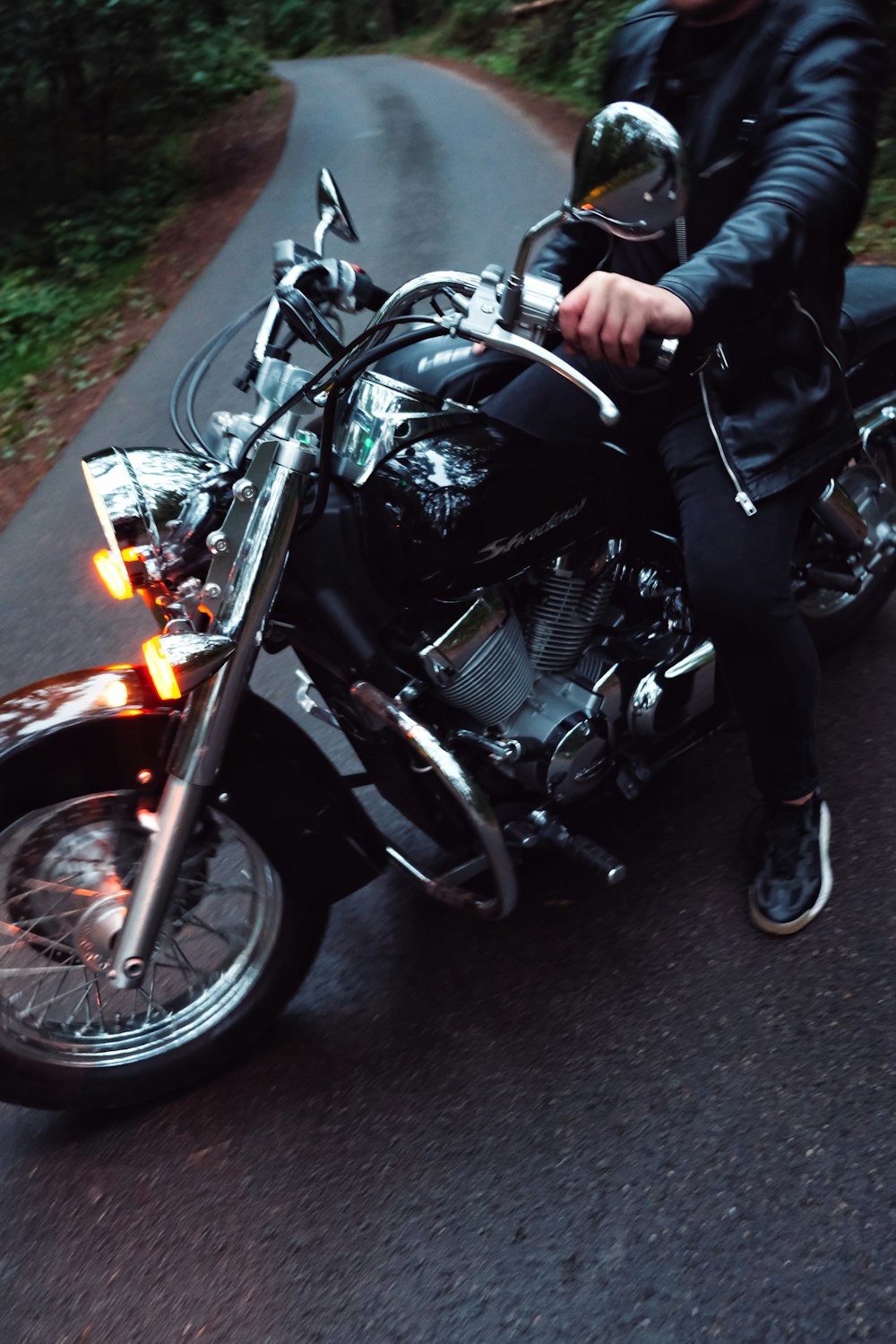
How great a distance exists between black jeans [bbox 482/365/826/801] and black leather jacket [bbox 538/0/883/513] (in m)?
0.06

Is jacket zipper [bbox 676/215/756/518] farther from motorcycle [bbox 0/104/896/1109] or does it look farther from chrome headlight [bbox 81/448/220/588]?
chrome headlight [bbox 81/448/220/588]

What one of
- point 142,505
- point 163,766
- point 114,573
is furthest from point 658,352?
point 163,766

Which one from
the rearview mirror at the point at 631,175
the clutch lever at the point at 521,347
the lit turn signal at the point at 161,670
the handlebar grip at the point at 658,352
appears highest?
the rearview mirror at the point at 631,175

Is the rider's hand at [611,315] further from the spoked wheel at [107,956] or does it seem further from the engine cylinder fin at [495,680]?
the spoked wheel at [107,956]

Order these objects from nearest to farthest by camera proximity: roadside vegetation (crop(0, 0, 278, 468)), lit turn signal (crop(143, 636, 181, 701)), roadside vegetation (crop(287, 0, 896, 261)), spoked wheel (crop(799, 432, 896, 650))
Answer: lit turn signal (crop(143, 636, 181, 701)) → spoked wheel (crop(799, 432, 896, 650)) → roadside vegetation (crop(287, 0, 896, 261)) → roadside vegetation (crop(0, 0, 278, 468))

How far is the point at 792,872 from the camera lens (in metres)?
2.70

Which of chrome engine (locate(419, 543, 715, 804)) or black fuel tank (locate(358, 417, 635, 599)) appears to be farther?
chrome engine (locate(419, 543, 715, 804))

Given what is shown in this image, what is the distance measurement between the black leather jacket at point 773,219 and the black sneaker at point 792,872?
856mm

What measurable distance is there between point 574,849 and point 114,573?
3.82ft

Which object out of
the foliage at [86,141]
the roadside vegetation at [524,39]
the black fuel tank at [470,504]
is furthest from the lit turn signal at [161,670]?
the foliage at [86,141]

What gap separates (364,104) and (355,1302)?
17640 mm

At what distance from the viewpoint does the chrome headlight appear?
1.99 m

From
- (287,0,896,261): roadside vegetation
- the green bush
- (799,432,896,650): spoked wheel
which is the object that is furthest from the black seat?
the green bush

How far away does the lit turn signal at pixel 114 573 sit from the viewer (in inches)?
80.1
